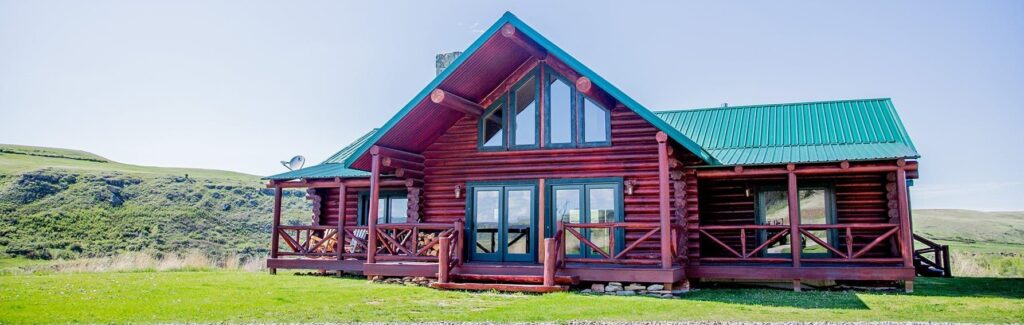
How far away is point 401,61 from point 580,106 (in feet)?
54.6

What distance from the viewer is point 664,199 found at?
1345 cm

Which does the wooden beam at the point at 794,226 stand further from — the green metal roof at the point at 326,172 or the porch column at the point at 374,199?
the green metal roof at the point at 326,172

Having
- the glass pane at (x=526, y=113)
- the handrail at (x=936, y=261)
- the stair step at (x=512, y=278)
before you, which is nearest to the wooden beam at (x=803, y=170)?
the glass pane at (x=526, y=113)

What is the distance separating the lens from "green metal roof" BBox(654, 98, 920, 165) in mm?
15000

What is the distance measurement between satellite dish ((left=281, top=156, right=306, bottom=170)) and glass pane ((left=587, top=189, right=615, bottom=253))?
9885 millimetres

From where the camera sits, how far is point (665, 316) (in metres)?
10.1

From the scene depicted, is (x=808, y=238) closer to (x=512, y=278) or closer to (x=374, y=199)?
(x=512, y=278)

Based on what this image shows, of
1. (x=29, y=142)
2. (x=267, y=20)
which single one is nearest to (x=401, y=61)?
(x=267, y=20)

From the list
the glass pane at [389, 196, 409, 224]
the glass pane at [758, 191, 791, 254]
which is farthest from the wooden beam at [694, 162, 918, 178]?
the glass pane at [389, 196, 409, 224]

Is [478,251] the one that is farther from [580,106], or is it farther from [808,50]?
[808,50]

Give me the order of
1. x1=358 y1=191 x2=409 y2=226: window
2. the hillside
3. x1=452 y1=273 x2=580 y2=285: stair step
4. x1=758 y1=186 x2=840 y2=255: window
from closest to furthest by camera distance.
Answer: x1=452 y1=273 x2=580 y2=285: stair step → x1=758 y1=186 x2=840 y2=255: window → x1=358 y1=191 x2=409 y2=226: window → the hillside

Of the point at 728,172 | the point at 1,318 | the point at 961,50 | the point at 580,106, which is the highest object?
the point at 961,50

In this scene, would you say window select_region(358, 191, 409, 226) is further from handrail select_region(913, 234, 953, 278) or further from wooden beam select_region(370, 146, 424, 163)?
handrail select_region(913, 234, 953, 278)

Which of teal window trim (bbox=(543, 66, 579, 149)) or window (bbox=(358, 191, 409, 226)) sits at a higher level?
teal window trim (bbox=(543, 66, 579, 149))
